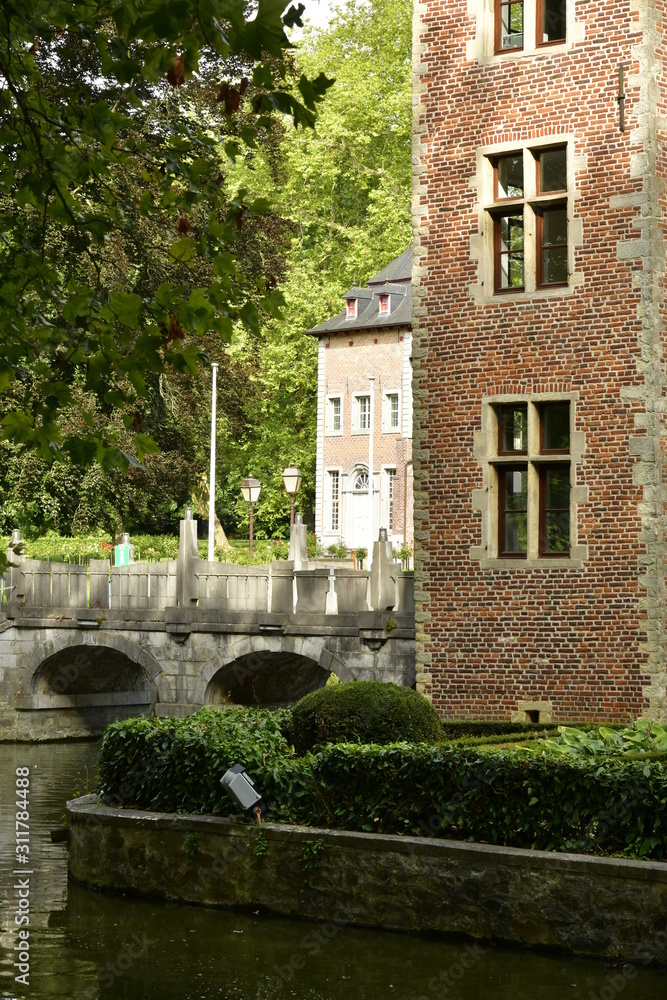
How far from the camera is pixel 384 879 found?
39.0 ft

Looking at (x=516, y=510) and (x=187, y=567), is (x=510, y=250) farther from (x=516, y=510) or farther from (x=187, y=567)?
(x=187, y=567)

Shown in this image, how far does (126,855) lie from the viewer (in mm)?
13289

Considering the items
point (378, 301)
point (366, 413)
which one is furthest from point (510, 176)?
point (366, 413)

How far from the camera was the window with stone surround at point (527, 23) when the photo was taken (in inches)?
758

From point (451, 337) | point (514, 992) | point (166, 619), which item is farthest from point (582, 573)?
point (166, 619)

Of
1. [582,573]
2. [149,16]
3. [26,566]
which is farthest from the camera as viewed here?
[26,566]

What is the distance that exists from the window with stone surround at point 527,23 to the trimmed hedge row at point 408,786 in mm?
10196

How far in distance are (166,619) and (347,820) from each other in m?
15.9

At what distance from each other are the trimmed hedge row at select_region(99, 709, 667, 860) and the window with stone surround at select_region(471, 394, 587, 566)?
18.6ft

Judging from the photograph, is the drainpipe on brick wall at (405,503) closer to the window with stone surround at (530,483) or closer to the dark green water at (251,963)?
the window with stone surround at (530,483)

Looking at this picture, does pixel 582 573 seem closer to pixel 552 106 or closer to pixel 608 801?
pixel 552 106

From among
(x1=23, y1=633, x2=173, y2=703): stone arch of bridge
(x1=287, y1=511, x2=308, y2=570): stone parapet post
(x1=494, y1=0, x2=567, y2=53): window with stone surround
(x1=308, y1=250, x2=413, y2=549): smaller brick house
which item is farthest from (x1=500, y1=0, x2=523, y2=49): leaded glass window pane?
(x1=308, y1=250, x2=413, y2=549): smaller brick house

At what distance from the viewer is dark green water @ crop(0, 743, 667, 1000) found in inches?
397

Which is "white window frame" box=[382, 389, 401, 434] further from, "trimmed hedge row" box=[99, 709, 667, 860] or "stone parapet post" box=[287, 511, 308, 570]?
"trimmed hedge row" box=[99, 709, 667, 860]
